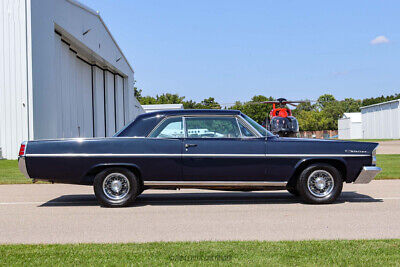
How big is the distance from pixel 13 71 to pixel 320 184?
52.5ft

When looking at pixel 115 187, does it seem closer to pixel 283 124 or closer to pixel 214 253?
pixel 214 253

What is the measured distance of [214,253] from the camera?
14.9 feet

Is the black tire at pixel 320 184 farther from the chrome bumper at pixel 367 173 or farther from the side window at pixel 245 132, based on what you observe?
the side window at pixel 245 132

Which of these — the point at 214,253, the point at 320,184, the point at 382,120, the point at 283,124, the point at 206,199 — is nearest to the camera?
the point at 214,253

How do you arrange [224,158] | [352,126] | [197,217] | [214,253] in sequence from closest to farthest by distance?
[214,253] < [197,217] < [224,158] < [352,126]

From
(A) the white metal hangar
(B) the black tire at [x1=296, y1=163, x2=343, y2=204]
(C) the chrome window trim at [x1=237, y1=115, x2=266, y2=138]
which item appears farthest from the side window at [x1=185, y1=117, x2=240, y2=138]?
(A) the white metal hangar

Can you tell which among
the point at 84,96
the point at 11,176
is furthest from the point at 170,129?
the point at 84,96

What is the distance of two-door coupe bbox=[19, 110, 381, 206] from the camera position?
7641 mm

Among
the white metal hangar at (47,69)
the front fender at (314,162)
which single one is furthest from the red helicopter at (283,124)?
the front fender at (314,162)

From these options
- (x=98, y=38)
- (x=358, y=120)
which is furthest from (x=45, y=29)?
(x=358, y=120)

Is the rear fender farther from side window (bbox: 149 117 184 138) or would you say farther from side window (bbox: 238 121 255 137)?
side window (bbox: 238 121 255 137)

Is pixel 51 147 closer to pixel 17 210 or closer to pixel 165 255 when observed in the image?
pixel 17 210

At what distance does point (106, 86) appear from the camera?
36.2 m

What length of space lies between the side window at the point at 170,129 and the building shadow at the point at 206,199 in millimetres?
1238
